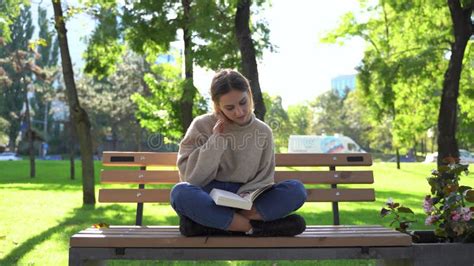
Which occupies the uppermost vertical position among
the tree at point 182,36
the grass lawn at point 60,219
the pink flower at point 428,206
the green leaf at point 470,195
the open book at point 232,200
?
the tree at point 182,36

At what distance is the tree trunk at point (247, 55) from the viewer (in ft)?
31.7

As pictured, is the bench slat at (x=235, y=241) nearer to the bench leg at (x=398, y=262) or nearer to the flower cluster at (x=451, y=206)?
the bench leg at (x=398, y=262)

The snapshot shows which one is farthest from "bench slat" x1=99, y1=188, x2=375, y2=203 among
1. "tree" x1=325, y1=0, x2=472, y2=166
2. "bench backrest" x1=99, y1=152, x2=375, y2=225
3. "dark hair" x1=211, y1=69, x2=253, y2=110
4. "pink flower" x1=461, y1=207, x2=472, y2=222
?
"tree" x1=325, y1=0, x2=472, y2=166

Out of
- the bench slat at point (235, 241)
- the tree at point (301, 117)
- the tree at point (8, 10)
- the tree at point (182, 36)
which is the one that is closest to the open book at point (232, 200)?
the bench slat at point (235, 241)

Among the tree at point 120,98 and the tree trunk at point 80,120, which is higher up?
the tree at point 120,98

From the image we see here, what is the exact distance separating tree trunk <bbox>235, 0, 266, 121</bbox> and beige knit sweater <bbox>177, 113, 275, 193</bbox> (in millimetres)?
5704

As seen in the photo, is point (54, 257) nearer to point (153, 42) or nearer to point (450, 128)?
point (450, 128)

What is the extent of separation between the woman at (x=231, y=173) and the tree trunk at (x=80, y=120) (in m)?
8.46

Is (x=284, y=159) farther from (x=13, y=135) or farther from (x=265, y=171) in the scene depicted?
(x=13, y=135)

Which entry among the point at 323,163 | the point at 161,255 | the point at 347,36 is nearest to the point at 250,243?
the point at 161,255

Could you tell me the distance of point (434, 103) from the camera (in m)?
25.6

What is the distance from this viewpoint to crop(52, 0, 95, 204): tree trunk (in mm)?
11938

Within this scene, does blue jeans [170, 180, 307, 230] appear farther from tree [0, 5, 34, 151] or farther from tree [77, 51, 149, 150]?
tree [0, 5, 34, 151]

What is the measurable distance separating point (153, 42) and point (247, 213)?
14.9 meters
